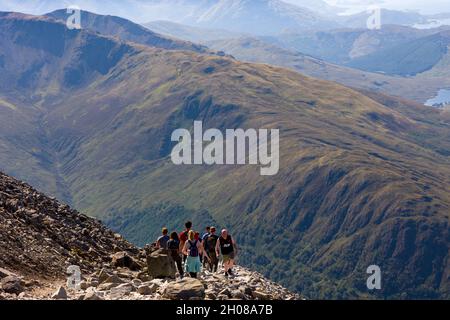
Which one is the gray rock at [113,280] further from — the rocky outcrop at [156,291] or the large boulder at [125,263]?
the large boulder at [125,263]

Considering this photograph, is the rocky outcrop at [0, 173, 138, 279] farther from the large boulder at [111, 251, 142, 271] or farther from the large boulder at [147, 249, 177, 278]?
the large boulder at [147, 249, 177, 278]

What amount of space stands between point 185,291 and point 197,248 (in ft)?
33.9

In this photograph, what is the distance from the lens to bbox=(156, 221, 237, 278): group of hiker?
44.8 m

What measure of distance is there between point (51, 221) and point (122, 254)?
6.54 metres

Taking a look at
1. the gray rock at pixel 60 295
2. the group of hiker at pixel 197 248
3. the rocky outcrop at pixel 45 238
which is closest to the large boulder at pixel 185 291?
the gray rock at pixel 60 295

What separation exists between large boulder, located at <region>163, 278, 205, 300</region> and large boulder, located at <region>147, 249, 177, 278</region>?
34.5ft

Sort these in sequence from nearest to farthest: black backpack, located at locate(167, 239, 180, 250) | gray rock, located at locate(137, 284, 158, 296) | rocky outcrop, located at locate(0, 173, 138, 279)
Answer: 1. gray rock, located at locate(137, 284, 158, 296)
2. rocky outcrop, located at locate(0, 173, 138, 279)
3. black backpack, located at locate(167, 239, 180, 250)

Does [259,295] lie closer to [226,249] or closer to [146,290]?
[146,290]

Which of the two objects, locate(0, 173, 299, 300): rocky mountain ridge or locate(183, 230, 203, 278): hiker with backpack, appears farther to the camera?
locate(183, 230, 203, 278): hiker with backpack

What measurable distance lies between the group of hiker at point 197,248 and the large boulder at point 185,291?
8979 mm

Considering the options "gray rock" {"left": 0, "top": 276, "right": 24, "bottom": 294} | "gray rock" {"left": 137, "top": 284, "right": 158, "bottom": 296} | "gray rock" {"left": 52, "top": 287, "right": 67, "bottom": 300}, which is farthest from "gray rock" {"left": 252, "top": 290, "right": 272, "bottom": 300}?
"gray rock" {"left": 0, "top": 276, "right": 24, "bottom": 294}
